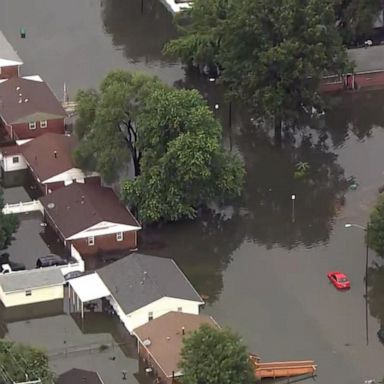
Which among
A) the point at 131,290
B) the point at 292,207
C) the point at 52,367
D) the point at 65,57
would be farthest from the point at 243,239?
the point at 65,57

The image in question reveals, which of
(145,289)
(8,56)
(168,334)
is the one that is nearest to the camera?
(168,334)

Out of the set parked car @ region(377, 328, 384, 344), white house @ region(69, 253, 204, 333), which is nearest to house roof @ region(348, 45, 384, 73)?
white house @ region(69, 253, 204, 333)

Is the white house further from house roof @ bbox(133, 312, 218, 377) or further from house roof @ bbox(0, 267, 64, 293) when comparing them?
house roof @ bbox(133, 312, 218, 377)

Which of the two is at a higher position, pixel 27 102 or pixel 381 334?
pixel 27 102

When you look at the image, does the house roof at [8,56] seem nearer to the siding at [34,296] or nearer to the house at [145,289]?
the house at [145,289]

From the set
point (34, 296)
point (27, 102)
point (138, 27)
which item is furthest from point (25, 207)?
point (138, 27)

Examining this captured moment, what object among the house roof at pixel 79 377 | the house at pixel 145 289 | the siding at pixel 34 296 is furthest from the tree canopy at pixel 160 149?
the house roof at pixel 79 377

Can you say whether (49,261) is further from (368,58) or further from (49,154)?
(368,58)
